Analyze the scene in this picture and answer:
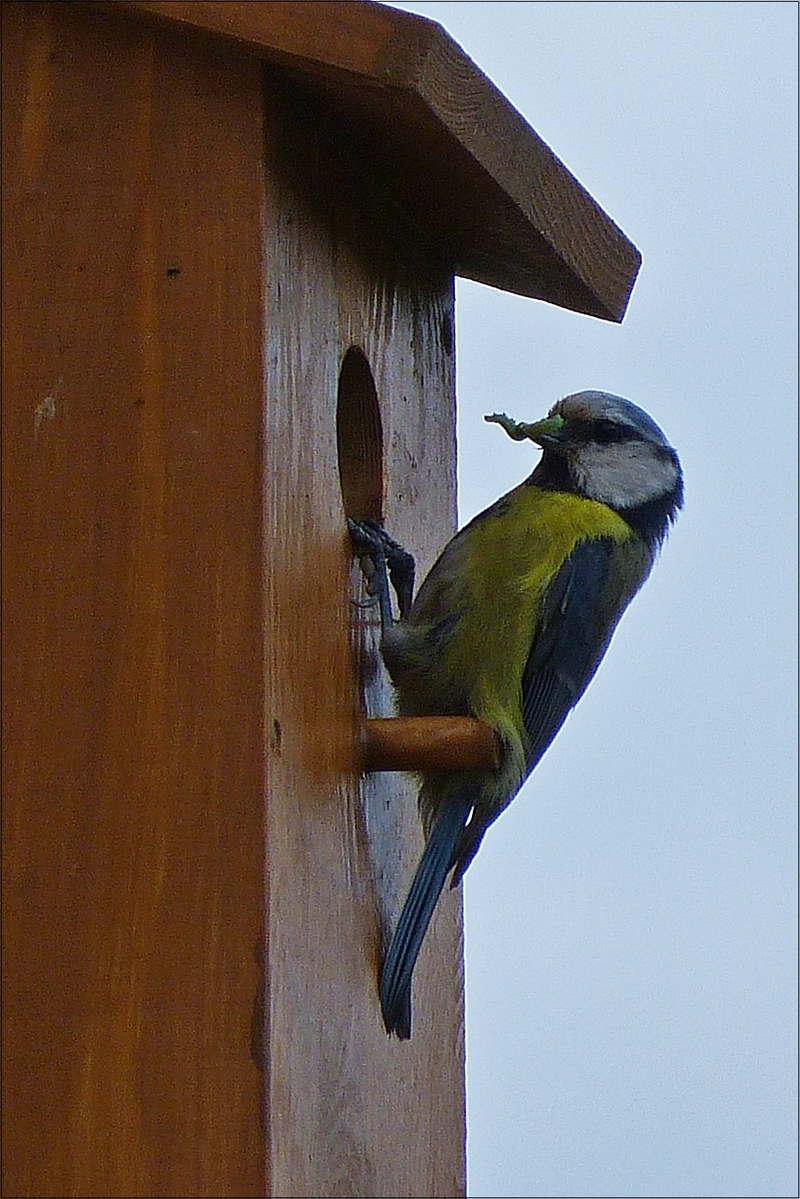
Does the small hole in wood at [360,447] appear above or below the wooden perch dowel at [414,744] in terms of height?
above

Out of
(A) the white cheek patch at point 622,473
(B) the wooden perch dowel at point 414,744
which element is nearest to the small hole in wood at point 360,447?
(B) the wooden perch dowel at point 414,744

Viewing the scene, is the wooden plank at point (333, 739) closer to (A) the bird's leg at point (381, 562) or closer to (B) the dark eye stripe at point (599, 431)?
(A) the bird's leg at point (381, 562)

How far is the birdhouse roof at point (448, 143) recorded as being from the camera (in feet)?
5.61

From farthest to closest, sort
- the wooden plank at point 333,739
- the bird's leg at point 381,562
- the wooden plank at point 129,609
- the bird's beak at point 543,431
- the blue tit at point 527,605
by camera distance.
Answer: the bird's beak at point 543,431 → the blue tit at point 527,605 → the bird's leg at point 381,562 → the wooden plank at point 333,739 → the wooden plank at point 129,609

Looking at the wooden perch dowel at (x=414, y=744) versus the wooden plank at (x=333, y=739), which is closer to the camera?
the wooden plank at (x=333, y=739)

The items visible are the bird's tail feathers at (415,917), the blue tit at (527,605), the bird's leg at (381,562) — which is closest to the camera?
the bird's tail feathers at (415,917)

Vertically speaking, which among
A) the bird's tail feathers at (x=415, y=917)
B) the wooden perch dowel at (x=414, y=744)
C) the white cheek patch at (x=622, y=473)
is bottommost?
the bird's tail feathers at (x=415, y=917)

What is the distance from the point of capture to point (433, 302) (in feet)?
7.90

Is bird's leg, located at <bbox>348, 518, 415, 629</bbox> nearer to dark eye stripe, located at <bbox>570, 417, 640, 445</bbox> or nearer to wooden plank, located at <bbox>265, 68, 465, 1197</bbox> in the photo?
wooden plank, located at <bbox>265, 68, 465, 1197</bbox>

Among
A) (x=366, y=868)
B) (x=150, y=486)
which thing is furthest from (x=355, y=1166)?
(x=150, y=486)

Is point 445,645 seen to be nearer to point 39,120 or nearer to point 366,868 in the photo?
point 366,868

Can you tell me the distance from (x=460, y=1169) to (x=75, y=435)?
1006 millimetres

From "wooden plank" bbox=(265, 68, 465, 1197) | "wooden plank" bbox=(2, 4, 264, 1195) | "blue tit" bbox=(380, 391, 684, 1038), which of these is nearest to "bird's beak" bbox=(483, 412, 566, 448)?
"blue tit" bbox=(380, 391, 684, 1038)

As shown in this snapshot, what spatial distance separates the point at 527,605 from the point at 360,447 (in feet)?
0.93
